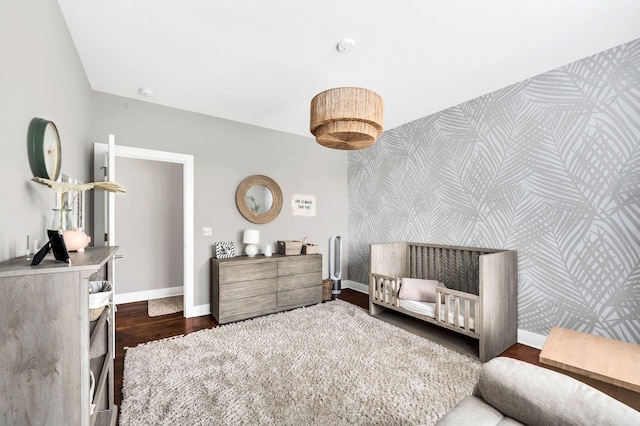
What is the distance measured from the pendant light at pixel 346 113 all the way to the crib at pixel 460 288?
1.50 metres

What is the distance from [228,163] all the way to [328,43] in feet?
6.89

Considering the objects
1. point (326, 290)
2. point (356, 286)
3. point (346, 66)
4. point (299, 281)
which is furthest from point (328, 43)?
point (356, 286)

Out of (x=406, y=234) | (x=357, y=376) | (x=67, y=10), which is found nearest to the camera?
(x=67, y=10)

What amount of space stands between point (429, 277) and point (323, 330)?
155cm

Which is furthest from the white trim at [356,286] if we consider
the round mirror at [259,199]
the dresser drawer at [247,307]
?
the round mirror at [259,199]

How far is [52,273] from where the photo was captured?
887 mm

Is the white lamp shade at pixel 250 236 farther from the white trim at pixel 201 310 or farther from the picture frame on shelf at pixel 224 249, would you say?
the white trim at pixel 201 310

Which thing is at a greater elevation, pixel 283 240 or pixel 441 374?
pixel 283 240

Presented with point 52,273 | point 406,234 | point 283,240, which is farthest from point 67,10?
point 406,234

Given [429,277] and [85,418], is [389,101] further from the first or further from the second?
[85,418]

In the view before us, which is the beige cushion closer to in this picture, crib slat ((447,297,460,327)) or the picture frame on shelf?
crib slat ((447,297,460,327))

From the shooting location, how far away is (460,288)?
10.5 feet

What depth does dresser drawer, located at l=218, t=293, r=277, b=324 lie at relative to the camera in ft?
10.4

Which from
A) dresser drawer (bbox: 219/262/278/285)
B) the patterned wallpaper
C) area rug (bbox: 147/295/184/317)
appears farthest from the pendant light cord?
area rug (bbox: 147/295/184/317)
